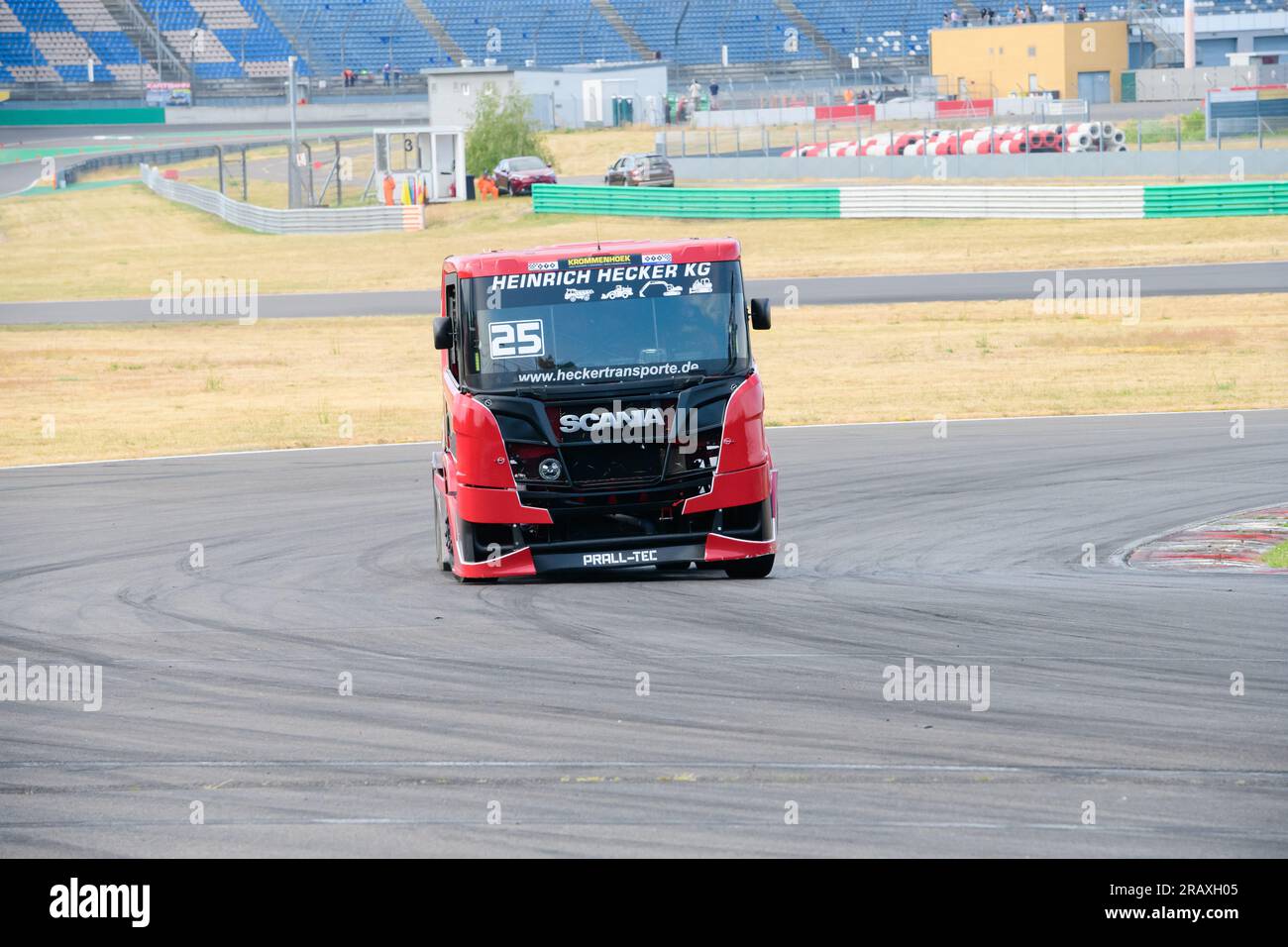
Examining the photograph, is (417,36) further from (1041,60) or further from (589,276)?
(589,276)

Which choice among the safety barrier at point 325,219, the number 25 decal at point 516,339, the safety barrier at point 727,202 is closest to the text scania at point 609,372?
the number 25 decal at point 516,339

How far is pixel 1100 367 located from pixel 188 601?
1810 cm

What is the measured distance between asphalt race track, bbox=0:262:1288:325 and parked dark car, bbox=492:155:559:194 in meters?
17.4

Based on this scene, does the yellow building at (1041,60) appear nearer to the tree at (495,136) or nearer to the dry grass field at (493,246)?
the tree at (495,136)

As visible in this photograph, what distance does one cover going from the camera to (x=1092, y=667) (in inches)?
325

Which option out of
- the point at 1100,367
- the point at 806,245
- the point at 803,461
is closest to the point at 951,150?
the point at 806,245

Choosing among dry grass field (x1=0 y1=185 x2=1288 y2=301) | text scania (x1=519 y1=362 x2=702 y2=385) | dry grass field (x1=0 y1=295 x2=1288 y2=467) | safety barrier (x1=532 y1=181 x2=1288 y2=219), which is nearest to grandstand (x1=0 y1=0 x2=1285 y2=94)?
dry grass field (x1=0 y1=185 x2=1288 y2=301)

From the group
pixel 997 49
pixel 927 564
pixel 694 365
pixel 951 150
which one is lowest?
pixel 927 564

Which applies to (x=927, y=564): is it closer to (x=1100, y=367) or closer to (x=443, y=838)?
(x=443, y=838)

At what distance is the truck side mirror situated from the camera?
11.7 metres

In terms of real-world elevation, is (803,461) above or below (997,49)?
below

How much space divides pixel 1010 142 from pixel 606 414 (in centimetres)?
4580

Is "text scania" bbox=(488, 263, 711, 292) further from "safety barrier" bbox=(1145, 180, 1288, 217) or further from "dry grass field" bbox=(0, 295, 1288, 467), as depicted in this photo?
"safety barrier" bbox=(1145, 180, 1288, 217)

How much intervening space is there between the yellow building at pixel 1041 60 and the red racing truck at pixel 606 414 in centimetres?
6783
